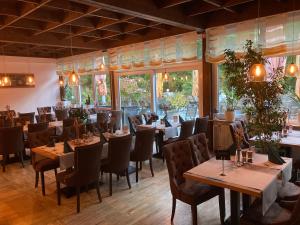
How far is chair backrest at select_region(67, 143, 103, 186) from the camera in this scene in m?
3.25

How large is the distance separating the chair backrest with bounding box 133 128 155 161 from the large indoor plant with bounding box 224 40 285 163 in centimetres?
162

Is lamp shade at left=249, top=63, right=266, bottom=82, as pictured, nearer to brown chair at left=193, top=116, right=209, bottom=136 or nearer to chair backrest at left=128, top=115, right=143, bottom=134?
brown chair at left=193, top=116, right=209, bottom=136

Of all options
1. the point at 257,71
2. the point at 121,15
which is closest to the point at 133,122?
the point at 121,15

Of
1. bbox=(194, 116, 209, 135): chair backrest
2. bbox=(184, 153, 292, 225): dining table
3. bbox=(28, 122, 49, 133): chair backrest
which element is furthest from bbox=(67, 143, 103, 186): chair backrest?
bbox=(28, 122, 49, 133): chair backrest

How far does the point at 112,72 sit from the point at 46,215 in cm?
569

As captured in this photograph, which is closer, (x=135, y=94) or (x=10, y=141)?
(x=10, y=141)

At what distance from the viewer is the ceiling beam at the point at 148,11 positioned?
12.5 ft

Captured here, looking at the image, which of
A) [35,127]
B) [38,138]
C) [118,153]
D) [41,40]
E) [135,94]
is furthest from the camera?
[135,94]

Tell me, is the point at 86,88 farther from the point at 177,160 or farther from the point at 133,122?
the point at 177,160

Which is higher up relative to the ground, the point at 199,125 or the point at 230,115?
the point at 230,115

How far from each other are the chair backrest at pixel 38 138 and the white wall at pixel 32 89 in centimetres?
583

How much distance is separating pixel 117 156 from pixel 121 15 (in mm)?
2993

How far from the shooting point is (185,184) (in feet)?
9.67

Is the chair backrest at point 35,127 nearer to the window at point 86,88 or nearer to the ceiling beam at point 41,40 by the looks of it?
the ceiling beam at point 41,40
